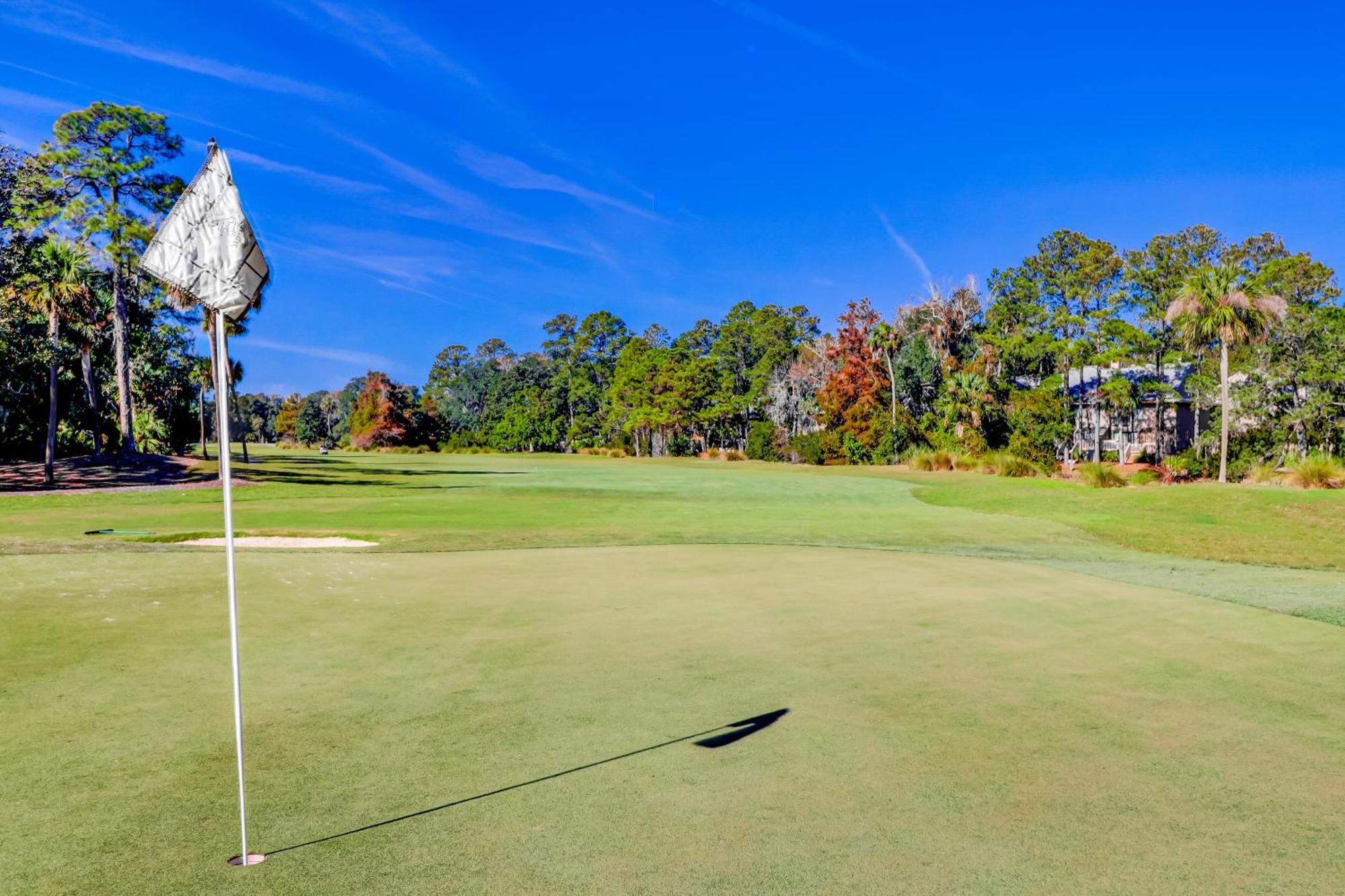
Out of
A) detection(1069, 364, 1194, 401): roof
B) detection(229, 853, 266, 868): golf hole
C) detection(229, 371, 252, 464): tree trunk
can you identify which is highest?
detection(1069, 364, 1194, 401): roof

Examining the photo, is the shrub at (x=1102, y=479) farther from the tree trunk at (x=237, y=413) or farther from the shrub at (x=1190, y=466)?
the tree trunk at (x=237, y=413)

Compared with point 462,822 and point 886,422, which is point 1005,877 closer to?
point 462,822

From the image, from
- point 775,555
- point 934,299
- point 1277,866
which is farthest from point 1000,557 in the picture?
point 934,299

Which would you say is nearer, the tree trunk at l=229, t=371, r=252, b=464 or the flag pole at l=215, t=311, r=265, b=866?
the flag pole at l=215, t=311, r=265, b=866

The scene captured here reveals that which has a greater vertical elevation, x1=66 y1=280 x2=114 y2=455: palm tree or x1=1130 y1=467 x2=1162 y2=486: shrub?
x1=66 y1=280 x2=114 y2=455: palm tree

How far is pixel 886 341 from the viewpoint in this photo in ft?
208

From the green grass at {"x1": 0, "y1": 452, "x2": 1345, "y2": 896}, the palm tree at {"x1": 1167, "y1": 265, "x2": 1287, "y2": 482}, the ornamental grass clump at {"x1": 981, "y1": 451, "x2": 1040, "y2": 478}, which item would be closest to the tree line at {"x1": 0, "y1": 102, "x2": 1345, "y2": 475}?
the palm tree at {"x1": 1167, "y1": 265, "x2": 1287, "y2": 482}

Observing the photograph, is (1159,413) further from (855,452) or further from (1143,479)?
(1143,479)

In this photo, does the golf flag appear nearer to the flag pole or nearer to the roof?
the flag pole

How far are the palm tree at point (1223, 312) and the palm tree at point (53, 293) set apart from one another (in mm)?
51596

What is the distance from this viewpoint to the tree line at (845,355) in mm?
39844

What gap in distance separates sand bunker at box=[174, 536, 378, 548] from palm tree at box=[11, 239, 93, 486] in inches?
919

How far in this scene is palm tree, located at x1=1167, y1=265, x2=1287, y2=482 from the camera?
38.1 metres

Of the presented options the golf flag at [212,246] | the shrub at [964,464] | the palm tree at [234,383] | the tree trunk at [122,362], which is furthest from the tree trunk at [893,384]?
the golf flag at [212,246]
